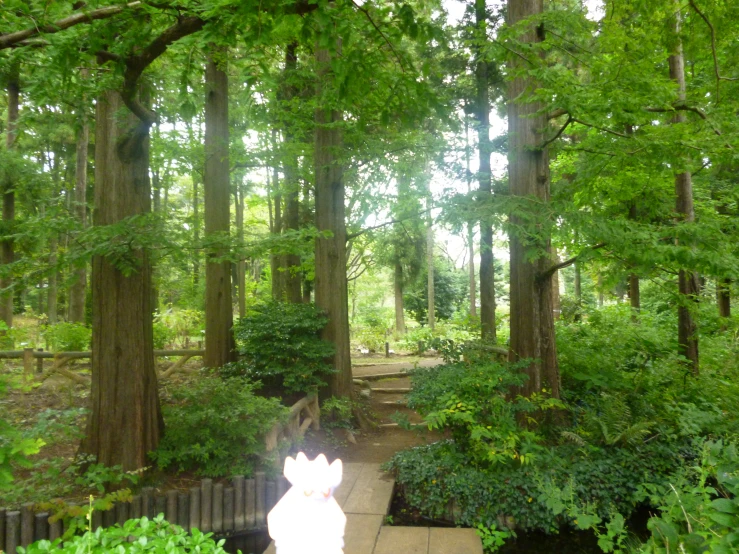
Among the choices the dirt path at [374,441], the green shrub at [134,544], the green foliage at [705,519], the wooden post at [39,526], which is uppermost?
the green shrub at [134,544]

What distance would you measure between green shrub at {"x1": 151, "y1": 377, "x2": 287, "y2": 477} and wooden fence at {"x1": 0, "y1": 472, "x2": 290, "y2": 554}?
0.34 meters

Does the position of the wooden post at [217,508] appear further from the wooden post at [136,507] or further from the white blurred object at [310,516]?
the white blurred object at [310,516]

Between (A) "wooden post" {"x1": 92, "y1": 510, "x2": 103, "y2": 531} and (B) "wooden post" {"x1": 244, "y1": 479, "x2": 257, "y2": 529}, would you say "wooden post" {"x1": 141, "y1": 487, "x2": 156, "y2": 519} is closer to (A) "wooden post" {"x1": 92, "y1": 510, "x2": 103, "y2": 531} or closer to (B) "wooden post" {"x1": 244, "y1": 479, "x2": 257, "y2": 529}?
(A) "wooden post" {"x1": 92, "y1": 510, "x2": 103, "y2": 531}

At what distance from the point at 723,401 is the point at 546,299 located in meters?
2.63

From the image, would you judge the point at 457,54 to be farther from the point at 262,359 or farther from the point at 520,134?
the point at 262,359

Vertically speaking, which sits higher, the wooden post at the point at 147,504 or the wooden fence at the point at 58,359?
the wooden fence at the point at 58,359

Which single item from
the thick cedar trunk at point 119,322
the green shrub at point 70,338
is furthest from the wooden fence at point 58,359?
the thick cedar trunk at point 119,322

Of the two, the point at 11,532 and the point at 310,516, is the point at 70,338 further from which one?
the point at 310,516

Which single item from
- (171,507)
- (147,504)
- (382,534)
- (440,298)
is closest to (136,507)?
(147,504)

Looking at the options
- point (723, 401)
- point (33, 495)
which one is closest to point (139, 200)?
point (33, 495)

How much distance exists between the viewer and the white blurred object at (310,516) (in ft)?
5.99

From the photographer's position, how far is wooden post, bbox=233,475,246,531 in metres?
5.45

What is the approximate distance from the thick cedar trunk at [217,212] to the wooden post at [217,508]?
4.20 meters

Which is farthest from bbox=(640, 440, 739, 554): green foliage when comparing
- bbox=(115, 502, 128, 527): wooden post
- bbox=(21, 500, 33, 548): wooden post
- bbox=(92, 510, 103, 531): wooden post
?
bbox=(21, 500, 33, 548): wooden post
